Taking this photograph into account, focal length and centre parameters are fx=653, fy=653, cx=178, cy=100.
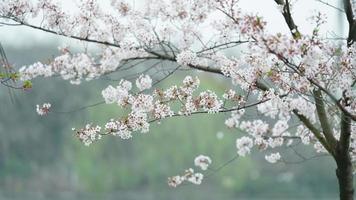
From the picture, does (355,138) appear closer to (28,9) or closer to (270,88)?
(270,88)

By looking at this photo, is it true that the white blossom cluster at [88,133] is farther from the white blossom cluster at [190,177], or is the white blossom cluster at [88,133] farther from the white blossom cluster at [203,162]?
the white blossom cluster at [203,162]

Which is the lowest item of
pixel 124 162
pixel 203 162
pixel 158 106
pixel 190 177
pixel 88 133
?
pixel 88 133

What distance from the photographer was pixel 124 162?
97.6 ft

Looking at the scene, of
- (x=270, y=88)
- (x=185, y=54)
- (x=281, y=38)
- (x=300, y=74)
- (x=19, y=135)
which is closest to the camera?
(x=281, y=38)

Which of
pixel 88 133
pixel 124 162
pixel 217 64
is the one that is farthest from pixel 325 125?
pixel 124 162

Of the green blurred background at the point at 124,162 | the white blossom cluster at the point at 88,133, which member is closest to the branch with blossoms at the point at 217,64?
the white blossom cluster at the point at 88,133

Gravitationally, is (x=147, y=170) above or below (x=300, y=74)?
above

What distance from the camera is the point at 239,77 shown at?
2.90 m

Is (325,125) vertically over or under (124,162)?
under

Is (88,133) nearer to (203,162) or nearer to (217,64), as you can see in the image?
(217,64)

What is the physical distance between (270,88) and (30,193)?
94.6 ft

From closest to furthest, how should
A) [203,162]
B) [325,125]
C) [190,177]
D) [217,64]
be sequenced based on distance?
1. [325,125]
2. [217,64]
3. [190,177]
4. [203,162]

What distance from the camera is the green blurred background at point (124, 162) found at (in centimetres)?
2884

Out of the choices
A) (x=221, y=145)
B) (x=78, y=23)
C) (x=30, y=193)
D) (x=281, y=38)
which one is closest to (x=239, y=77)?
(x=281, y=38)
